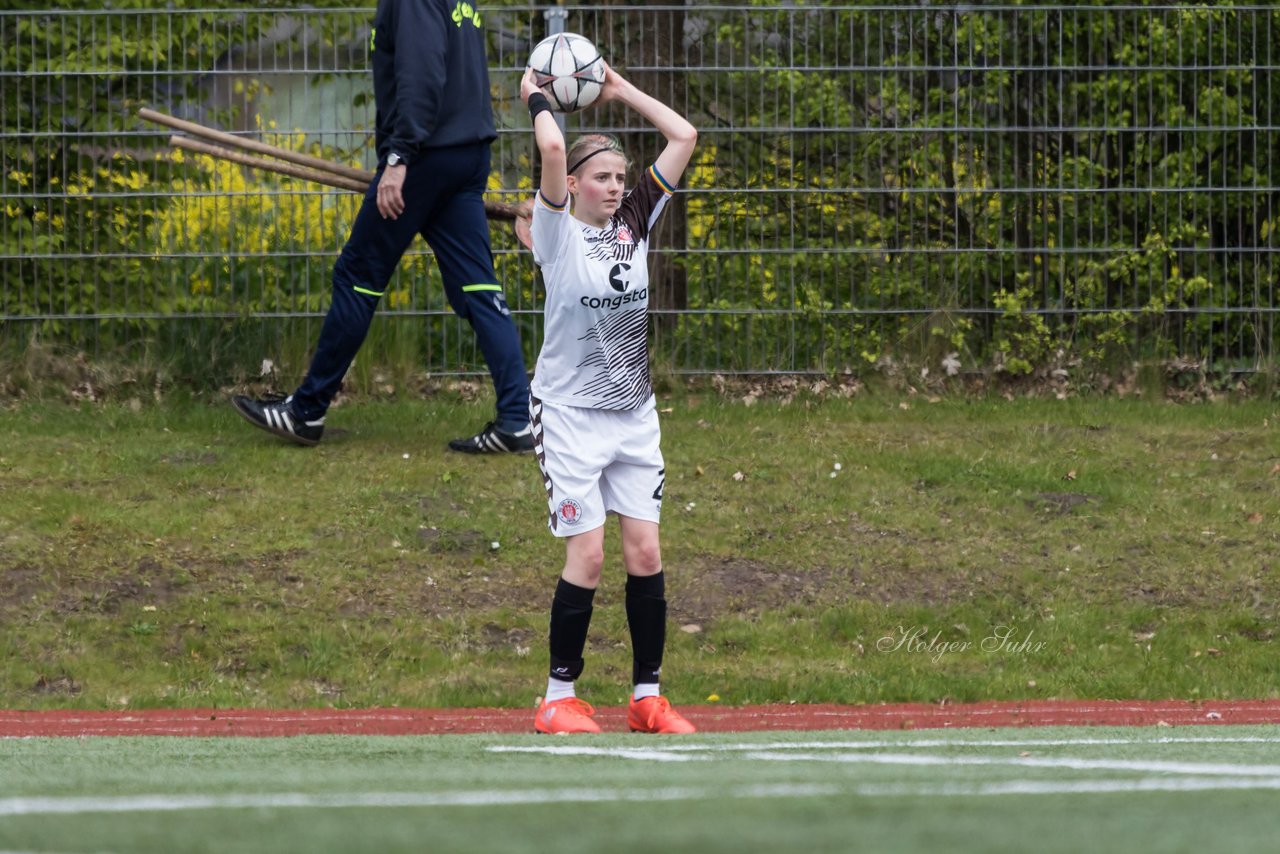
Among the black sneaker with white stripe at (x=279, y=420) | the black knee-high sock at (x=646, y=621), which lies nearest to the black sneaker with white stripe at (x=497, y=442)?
the black sneaker with white stripe at (x=279, y=420)

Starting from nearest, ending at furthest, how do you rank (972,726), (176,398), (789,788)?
(789,788) → (972,726) → (176,398)

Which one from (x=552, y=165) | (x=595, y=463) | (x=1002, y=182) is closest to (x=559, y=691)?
(x=595, y=463)

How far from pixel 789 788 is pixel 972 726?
2569 mm

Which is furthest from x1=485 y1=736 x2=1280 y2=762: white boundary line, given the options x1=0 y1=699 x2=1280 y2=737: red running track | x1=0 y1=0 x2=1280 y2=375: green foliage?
x1=0 y1=0 x2=1280 y2=375: green foliage

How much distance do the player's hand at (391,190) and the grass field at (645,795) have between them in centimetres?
358

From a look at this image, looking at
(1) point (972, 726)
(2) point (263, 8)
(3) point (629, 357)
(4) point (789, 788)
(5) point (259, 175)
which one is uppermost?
(2) point (263, 8)

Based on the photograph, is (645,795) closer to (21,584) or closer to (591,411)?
(591,411)

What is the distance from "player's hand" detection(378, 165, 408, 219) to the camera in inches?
312

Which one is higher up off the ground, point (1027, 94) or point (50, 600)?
point (1027, 94)

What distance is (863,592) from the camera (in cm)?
748

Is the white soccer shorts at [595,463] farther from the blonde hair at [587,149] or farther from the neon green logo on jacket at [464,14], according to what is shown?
the neon green logo on jacket at [464,14]

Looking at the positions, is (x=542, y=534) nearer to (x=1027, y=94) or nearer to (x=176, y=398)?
(x=176, y=398)

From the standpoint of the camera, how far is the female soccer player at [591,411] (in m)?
5.22

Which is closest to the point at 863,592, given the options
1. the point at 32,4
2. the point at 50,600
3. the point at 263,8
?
the point at 50,600
